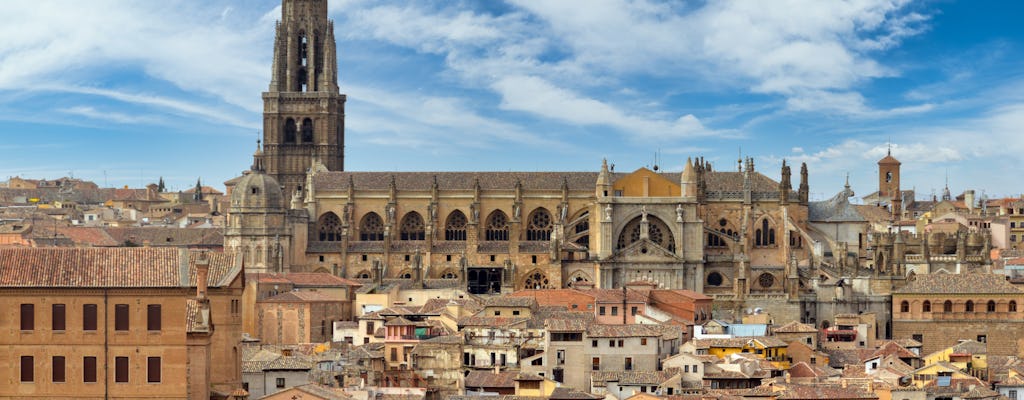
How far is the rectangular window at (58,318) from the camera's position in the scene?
48.9 metres

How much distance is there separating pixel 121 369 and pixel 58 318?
216cm

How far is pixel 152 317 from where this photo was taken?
49000 mm

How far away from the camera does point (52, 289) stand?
48781 millimetres

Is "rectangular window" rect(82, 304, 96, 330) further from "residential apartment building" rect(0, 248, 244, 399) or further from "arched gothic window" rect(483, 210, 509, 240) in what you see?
"arched gothic window" rect(483, 210, 509, 240)

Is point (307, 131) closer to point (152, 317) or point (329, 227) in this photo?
point (329, 227)

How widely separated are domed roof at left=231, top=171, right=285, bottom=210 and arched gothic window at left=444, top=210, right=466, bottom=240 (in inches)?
420

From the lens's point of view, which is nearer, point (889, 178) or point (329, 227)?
point (329, 227)

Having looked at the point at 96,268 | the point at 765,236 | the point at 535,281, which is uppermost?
the point at 765,236

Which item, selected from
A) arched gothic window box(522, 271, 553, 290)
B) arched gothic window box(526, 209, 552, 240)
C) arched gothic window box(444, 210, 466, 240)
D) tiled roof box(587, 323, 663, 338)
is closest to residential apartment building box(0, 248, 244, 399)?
tiled roof box(587, 323, 663, 338)

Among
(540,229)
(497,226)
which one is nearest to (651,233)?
(540,229)

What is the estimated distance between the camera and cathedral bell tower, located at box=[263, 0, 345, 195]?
123188 mm

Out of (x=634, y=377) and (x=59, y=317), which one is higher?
(x=59, y=317)

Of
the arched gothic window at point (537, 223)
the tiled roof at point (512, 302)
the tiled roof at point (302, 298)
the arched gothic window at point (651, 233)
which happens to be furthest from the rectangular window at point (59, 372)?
the arched gothic window at point (537, 223)

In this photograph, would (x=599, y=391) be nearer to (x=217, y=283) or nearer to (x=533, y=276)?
(x=217, y=283)
